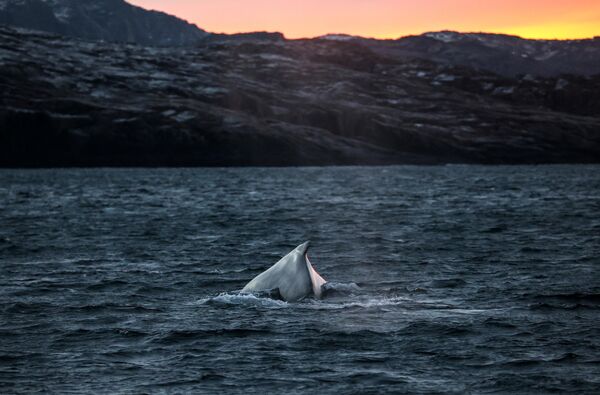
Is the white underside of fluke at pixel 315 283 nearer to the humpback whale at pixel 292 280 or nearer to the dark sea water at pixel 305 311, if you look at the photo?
the humpback whale at pixel 292 280

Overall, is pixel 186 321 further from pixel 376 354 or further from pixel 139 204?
pixel 139 204

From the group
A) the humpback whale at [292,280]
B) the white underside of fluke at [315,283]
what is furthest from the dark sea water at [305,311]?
the humpback whale at [292,280]

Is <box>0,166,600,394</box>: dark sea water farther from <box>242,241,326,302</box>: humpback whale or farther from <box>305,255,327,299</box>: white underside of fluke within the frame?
<box>242,241,326,302</box>: humpback whale

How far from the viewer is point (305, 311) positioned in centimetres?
2592

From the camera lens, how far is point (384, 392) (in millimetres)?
18094

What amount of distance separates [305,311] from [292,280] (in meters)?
2.10

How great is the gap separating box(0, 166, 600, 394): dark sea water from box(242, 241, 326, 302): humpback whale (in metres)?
0.70

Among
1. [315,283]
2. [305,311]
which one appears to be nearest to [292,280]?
[315,283]

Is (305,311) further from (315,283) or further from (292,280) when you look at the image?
(315,283)

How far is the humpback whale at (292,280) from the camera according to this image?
27.6 metres

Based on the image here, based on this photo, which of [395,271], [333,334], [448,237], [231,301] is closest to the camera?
[333,334]

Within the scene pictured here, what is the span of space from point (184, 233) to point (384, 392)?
36145 millimetres

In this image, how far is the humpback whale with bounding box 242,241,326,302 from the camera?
90.5 ft

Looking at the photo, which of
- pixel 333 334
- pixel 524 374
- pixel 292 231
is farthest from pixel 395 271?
pixel 292 231
